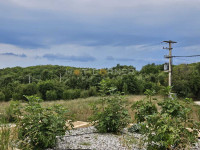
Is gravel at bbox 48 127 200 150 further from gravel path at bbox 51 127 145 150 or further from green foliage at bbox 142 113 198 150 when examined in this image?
green foliage at bbox 142 113 198 150

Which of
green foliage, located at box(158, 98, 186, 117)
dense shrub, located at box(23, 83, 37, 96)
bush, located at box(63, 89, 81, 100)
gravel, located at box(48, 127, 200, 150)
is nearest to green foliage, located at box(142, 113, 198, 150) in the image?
green foliage, located at box(158, 98, 186, 117)

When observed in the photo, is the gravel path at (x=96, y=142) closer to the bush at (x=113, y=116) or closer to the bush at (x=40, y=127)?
the bush at (x=113, y=116)

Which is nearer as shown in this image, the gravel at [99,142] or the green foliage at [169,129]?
the green foliage at [169,129]

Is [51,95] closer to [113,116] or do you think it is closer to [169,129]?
[113,116]

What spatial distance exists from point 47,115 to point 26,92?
A: 2111 cm

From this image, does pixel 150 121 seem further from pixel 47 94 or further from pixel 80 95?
pixel 47 94

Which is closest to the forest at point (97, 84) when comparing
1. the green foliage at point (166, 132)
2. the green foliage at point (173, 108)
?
the green foliage at point (173, 108)

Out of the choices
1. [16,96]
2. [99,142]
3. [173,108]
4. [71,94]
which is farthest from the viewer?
[16,96]

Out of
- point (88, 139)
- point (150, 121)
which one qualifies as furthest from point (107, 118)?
point (150, 121)

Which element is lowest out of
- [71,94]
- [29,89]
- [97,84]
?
[71,94]

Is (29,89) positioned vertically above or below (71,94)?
above

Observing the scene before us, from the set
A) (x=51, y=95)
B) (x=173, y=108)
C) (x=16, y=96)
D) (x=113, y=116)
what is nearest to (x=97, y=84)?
(x=51, y=95)

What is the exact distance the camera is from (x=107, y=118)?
12.2ft

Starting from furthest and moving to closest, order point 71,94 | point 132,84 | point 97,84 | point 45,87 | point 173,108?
1. point 97,84
2. point 45,87
3. point 132,84
4. point 71,94
5. point 173,108
